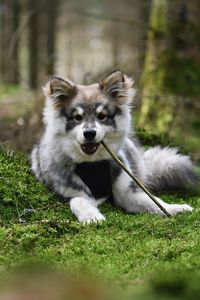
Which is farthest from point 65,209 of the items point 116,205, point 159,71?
point 159,71

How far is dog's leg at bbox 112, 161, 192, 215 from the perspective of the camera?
6168 mm

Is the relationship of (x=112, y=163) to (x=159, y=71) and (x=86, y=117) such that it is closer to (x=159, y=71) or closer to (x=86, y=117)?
(x=86, y=117)

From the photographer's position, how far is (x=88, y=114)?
6156mm

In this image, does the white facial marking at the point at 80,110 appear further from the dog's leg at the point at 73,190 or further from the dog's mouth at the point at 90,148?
the dog's leg at the point at 73,190

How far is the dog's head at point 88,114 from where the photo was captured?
20.2 ft

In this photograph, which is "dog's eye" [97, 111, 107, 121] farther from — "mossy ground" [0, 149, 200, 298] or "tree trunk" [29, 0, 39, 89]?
"tree trunk" [29, 0, 39, 89]

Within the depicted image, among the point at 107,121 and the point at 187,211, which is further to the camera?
the point at 107,121

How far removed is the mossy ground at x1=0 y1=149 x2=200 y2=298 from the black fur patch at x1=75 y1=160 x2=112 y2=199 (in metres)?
0.28

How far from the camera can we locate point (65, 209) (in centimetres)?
604

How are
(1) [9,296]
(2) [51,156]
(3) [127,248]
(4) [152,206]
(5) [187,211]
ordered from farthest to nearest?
(2) [51,156] < (4) [152,206] < (5) [187,211] < (3) [127,248] < (1) [9,296]

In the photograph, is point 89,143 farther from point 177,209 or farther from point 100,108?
point 177,209

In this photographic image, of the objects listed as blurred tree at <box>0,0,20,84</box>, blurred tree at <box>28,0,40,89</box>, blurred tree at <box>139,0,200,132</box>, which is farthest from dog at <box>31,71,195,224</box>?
blurred tree at <box>28,0,40,89</box>

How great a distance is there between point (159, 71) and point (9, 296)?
11224 mm

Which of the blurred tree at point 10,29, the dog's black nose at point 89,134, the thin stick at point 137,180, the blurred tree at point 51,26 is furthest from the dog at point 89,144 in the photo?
the blurred tree at point 51,26
